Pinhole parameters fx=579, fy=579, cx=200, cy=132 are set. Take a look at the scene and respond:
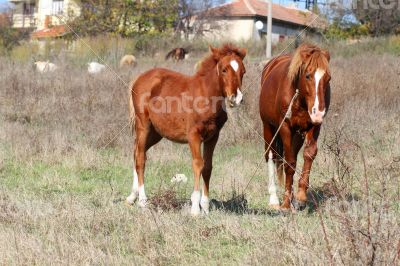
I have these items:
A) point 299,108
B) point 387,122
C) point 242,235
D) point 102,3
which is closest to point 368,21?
point 102,3

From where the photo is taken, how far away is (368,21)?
3247cm

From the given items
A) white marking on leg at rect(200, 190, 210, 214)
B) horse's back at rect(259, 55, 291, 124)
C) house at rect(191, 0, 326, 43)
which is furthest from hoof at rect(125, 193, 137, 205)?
house at rect(191, 0, 326, 43)

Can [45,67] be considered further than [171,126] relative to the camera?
Yes

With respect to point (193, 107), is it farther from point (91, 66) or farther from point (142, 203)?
point (91, 66)

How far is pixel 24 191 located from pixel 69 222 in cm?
207

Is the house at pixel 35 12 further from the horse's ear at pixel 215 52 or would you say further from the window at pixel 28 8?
the horse's ear at pixel 215 52

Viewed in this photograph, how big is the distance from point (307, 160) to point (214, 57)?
168cm

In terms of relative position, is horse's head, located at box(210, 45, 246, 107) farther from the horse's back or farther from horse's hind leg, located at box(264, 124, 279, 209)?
horse's hind leg, located at box(264, 124, 279, 209)

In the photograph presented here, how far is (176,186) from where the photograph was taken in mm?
8250

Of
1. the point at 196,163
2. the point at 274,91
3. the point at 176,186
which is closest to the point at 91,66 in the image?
the point at 176,186

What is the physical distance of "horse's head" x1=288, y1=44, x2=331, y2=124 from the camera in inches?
254

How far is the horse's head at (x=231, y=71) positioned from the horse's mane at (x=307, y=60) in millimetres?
717

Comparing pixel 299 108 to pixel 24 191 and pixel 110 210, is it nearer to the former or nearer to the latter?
pixel 110 210

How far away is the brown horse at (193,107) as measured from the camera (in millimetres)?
6520
